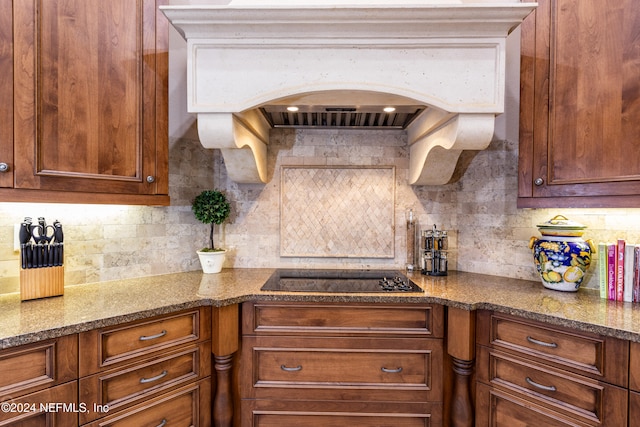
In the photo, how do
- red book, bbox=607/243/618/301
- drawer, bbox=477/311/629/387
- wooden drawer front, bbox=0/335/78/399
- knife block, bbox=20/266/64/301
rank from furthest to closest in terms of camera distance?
red book, bbox=607/243/618/301 → knife block, bbox=20/266/64/301 → drawer, bbox=477/311/629/387 → wooden drawer front, bbox=0/335/78/399

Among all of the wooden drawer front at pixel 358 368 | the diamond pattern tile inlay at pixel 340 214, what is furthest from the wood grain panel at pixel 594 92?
the wooden drawer front at pixel 358 368

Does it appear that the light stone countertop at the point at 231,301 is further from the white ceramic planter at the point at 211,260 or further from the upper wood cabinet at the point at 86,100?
the upper wood cabinet at the point at 86,100

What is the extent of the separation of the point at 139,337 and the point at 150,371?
162mm

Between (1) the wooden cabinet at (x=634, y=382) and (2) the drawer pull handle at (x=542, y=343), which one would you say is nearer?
(1) the wooden cabinet at (x=634, y=382)

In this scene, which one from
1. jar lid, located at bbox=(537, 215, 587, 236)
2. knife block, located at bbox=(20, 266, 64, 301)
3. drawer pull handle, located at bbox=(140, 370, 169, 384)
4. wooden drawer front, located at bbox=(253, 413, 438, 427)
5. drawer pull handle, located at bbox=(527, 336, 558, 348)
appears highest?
jar lid, located at bbox=(537, 215, 587, 236)

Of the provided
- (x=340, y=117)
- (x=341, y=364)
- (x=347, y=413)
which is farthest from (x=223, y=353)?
(x=340, y=117)

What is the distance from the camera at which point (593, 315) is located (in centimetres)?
129

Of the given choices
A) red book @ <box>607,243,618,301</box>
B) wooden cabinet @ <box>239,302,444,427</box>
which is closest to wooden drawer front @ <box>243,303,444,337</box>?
wooden cabinet @ <box>239,302,444,427</box>

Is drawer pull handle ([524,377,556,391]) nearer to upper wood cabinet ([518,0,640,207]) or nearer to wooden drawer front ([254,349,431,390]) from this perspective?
wooden drawer front ([254,349,431,390])

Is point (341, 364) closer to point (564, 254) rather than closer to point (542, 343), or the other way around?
point (542, 343)

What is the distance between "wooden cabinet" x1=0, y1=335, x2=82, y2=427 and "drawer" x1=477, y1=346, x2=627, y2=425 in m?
1.67

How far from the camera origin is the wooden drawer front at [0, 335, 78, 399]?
1.04 metres

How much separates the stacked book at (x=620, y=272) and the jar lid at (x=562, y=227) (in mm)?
122

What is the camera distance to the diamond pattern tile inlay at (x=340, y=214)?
2.28m
